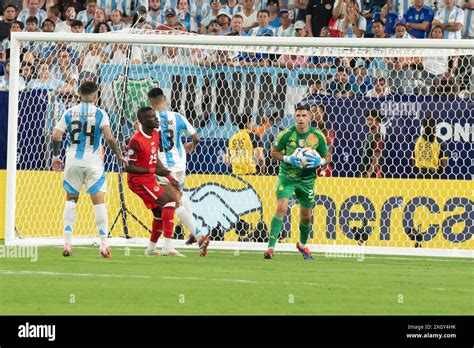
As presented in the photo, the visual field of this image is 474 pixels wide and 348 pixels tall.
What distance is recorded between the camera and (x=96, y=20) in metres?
25.3

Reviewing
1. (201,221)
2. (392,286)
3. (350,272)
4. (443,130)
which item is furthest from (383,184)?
(392,286)

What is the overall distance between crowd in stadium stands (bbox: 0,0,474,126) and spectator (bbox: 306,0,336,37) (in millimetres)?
20

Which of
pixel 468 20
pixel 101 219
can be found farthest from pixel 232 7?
pixel 101 219

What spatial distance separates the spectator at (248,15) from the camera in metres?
24.9

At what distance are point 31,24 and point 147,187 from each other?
9.82 metres

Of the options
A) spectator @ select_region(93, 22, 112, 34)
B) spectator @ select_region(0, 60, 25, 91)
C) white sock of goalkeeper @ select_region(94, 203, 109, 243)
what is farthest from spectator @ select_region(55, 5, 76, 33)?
white sock of goalkeeper @ select_region(94, 203, 109, 243)

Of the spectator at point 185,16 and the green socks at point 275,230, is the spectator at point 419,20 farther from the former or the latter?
the green socks at point 275,230

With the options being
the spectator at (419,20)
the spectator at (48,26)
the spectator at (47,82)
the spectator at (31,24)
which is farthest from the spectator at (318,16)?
the spectator at (47,82)

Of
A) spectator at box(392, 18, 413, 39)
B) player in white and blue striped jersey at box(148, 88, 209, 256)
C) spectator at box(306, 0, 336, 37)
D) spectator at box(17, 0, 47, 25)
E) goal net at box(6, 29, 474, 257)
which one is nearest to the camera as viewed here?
player in white and blue striped jersey at box(148, 88, 209, 256)

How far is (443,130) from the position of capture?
18.8 m

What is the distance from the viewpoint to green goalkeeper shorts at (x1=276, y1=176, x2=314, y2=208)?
16.6m

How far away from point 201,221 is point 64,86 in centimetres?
303

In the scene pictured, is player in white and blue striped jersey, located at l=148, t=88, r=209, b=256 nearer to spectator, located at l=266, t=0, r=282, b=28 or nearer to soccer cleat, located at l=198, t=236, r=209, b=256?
soccer cleat, located at l=198, t=236, r=209, b=256

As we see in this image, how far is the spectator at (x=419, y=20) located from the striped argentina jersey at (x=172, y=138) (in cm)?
770
